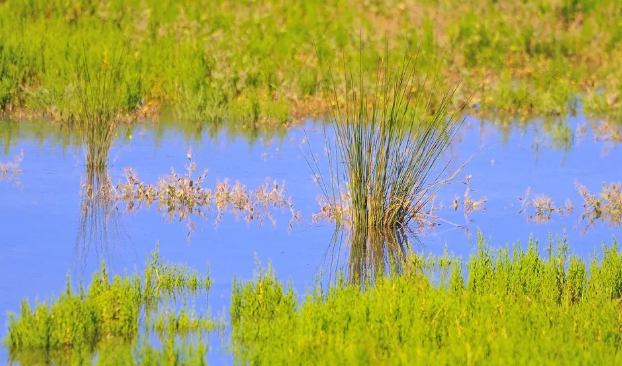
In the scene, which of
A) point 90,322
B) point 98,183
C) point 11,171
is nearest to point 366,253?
point 90,322

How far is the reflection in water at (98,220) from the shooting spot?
7270 millimetres

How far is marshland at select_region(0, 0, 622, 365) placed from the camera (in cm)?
526

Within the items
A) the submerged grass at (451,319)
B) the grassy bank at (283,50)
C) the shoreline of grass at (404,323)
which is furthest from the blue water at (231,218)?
the grassy bank at (283,50)

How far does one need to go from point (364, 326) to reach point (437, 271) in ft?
5.38

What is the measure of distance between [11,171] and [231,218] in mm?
2266

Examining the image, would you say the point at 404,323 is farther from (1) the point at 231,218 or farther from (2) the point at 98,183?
(2) the point at 98,183

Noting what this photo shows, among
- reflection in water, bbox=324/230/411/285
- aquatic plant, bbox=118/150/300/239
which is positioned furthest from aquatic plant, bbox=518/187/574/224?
aquatic plant, bbox=118/150/300/239

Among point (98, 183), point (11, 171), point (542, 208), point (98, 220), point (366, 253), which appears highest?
point (11, 171)

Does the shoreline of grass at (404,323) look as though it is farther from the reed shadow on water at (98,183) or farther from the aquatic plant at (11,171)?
the aquatic plant at (11,171)

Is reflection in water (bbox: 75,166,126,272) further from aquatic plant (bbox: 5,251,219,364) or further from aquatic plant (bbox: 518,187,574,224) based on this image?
aquatic plant (bbox: 518,187,574,224)

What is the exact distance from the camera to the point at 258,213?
852 centimetres

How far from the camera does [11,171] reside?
9648 millimetres

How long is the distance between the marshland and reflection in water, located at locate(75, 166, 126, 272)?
3cm

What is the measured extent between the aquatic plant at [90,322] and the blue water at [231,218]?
164 mm
